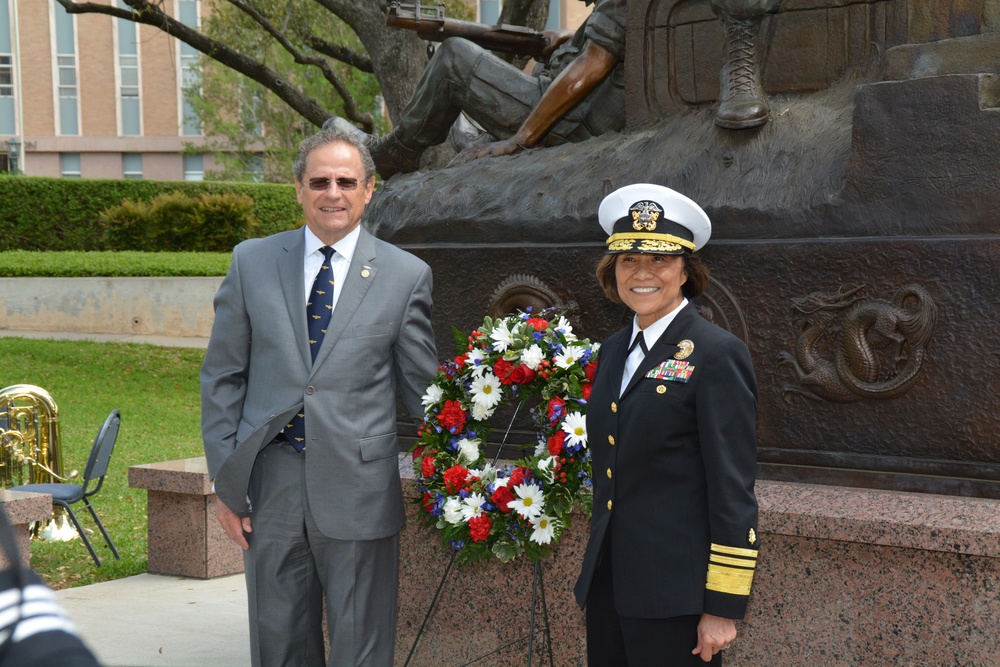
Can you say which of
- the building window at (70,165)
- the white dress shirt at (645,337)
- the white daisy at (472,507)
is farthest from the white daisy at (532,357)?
the building window at (70,165)

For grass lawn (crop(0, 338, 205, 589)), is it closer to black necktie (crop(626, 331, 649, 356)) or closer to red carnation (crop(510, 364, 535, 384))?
red carnation (crop(510, 364, 535, 384))

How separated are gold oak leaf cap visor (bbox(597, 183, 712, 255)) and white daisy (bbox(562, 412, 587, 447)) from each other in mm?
918

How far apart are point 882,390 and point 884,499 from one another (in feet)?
1.32

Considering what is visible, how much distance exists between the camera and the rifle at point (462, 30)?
20.8ft

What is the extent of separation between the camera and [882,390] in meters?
3.84

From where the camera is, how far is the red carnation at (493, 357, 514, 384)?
3.76m

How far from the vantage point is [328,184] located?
329 centimetres

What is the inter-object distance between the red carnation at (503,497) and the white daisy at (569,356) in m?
0.43

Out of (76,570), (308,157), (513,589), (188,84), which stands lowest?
(76,570)

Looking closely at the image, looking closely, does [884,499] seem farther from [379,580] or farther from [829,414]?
[379,580]

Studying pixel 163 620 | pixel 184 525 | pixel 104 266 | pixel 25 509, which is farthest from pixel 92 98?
pixel 163 620

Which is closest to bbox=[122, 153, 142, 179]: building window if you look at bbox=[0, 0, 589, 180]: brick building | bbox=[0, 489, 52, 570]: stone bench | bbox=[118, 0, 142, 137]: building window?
bbox=[0, 0, 589, 180]: brick building

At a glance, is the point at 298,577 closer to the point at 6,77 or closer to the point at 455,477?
the point at 455,477

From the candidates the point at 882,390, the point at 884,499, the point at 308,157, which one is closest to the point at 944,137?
the point at 882,390
